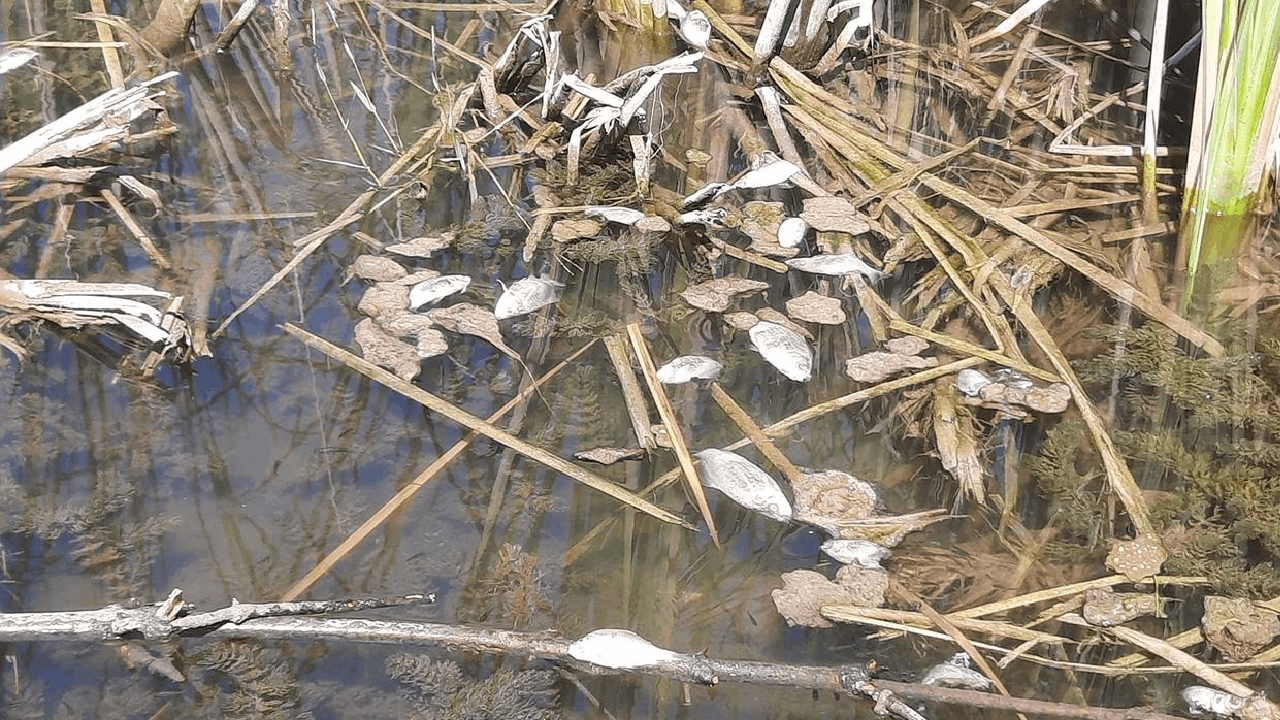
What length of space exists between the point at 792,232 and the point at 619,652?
1248 mm

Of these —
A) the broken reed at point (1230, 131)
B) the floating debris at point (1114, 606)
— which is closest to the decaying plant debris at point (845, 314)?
the floating debris at point (1114, 606)

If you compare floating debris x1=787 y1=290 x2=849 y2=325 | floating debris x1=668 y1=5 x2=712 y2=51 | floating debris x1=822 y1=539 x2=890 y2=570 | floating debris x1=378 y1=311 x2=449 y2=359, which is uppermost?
floating debris x1=668 y1=5 x2=712 y2=51

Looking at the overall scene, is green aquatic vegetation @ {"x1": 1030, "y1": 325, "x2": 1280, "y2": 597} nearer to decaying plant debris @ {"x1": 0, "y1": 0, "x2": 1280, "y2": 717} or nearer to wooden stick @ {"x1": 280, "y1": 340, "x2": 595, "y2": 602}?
Result: decaying plant debris @ {"x1": 0, "y1": 0, "x2": 1280, "y2": 717}

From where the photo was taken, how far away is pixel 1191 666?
165 cm

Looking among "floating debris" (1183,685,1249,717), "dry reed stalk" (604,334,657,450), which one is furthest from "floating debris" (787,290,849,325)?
"floating debris" (1183,685,1249,717)

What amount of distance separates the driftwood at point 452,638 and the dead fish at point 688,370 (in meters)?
0.63

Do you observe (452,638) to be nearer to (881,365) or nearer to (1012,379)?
(881,365)

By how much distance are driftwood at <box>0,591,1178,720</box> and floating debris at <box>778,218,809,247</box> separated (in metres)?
1.16

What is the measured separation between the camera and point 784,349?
2.19 meters

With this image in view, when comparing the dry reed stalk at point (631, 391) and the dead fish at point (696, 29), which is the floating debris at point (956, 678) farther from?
the dead fish at point (696, 29)

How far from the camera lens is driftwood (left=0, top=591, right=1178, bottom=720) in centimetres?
154

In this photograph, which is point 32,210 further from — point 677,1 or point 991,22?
point 991,22

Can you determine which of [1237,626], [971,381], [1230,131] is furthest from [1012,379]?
[1230,131]

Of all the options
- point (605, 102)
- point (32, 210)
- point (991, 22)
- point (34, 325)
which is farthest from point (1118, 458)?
point (32, 210)
